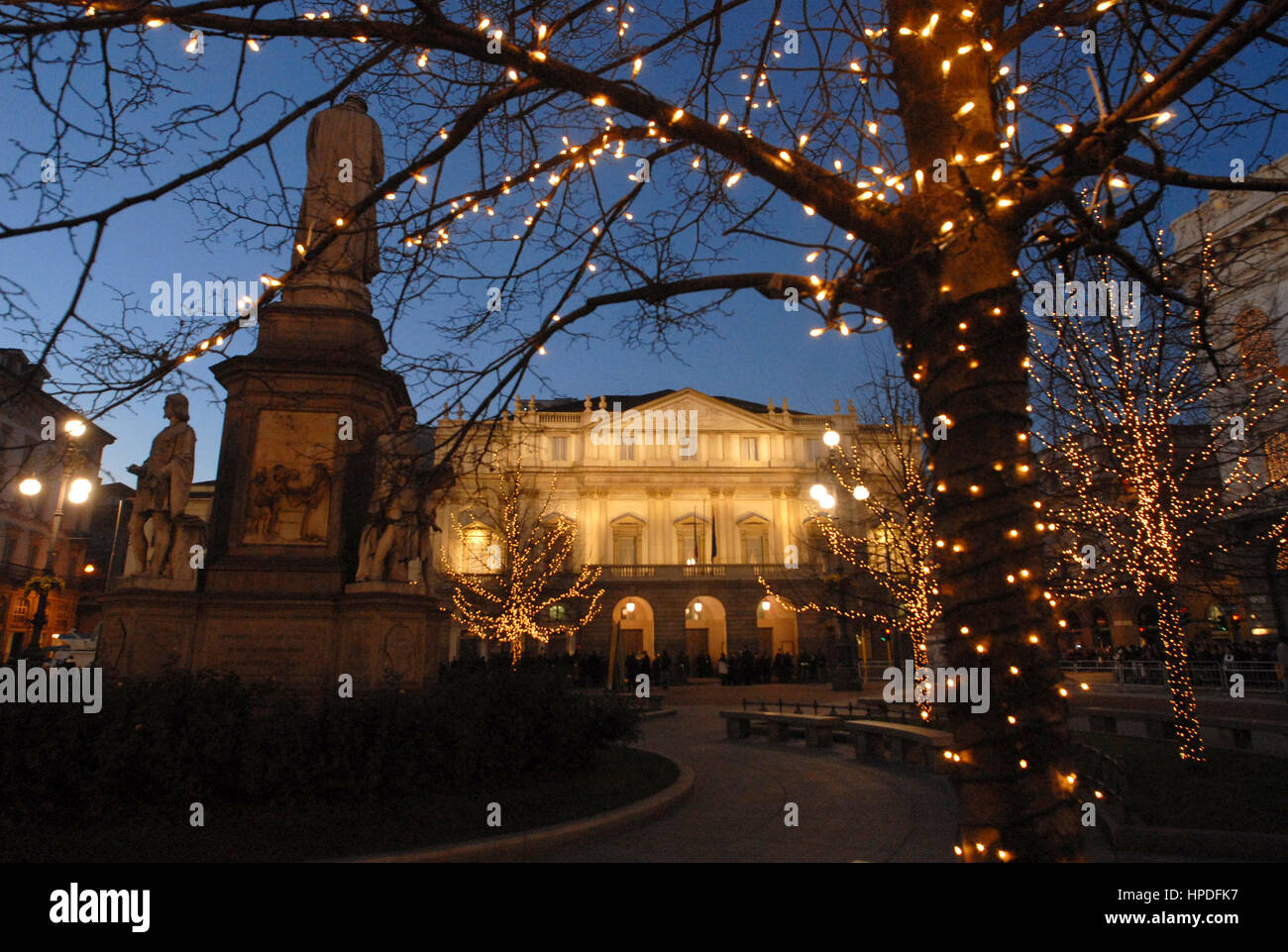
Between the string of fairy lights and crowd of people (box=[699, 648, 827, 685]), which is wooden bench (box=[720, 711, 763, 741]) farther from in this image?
crowd of people (box=[699, 648, 827, 685])

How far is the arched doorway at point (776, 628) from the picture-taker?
51281 mm

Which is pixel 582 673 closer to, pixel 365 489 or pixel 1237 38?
pixel 365 489

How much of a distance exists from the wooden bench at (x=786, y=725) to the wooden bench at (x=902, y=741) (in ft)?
4.86

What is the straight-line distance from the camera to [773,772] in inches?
440

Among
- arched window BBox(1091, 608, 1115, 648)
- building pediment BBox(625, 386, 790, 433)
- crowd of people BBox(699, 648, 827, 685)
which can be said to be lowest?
crowd of people BBox(699, 648, 827, 685)

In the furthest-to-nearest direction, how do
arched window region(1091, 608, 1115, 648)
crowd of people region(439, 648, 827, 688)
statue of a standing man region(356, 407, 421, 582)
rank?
1. arched window region(1091, 608, 1115, 648)
2. crowd of people region(439, 648, 827, 688)
3. statue of a standing man region(356, 407, 421, 582)

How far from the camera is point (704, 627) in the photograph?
52.9 m

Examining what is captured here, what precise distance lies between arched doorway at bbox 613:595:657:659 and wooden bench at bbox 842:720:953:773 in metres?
37.3

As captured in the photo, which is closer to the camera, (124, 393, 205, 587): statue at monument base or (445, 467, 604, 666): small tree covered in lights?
(124, 393, 205, 587): statue at monument base

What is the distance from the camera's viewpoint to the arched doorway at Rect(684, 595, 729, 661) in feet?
168

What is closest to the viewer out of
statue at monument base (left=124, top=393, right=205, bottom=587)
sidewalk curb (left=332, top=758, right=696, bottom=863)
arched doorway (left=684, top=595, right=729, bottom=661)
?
sidewalk curb (left=332, top=758, right=696, bottom=863)

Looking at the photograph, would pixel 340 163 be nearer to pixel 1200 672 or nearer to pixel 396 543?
pixel 396 543

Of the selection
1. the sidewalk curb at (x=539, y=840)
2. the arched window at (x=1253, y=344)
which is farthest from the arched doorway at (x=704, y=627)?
the sidewalk curb at (x=539, y=840)

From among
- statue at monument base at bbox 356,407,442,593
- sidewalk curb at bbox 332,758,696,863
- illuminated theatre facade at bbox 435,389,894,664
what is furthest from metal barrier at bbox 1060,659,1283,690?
illuminated theatre facade at bbox 435,389,894,664
